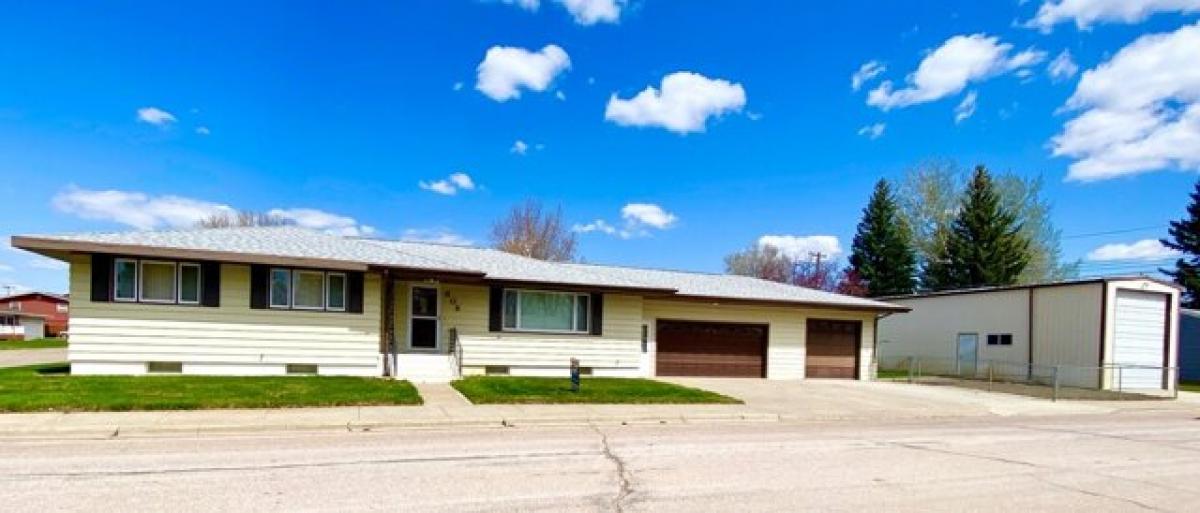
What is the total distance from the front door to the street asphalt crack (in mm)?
23107

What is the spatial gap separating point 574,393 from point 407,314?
242 inches

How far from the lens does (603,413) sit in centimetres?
1365

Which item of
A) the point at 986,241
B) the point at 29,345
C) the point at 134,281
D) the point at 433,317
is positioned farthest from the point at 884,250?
the point at 29,345

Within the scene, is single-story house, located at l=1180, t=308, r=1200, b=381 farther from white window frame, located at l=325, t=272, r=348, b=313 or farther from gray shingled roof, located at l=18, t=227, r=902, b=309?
white window frame, located at l=325, t=272, r=348, b=313

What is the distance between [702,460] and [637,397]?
260 inches

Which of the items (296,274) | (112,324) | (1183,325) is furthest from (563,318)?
(1183,325)

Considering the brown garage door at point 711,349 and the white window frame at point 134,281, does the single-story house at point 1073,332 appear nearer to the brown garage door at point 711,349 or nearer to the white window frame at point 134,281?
the brown garage door at point 711,349

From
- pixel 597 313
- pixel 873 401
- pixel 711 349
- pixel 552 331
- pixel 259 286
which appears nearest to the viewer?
pixel 259 286

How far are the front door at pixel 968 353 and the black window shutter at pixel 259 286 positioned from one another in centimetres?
2505

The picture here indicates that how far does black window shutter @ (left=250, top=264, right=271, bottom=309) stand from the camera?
17.3 metres

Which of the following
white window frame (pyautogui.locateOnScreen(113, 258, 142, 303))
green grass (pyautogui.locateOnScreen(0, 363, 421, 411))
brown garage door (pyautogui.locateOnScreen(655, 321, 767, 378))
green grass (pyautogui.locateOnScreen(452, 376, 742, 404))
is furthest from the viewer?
brown garage door (pyautogui.locateOnScreen(655, 321, 767, 378))

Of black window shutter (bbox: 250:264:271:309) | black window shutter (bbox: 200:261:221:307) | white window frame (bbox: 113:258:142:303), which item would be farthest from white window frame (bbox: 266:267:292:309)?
white window frame (bbox: 113:258:142:303)

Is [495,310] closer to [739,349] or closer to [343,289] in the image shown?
[343,289]

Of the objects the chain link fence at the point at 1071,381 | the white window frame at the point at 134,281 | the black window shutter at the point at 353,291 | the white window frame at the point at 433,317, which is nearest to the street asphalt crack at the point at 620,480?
the black window shutter at the point at 353,291
